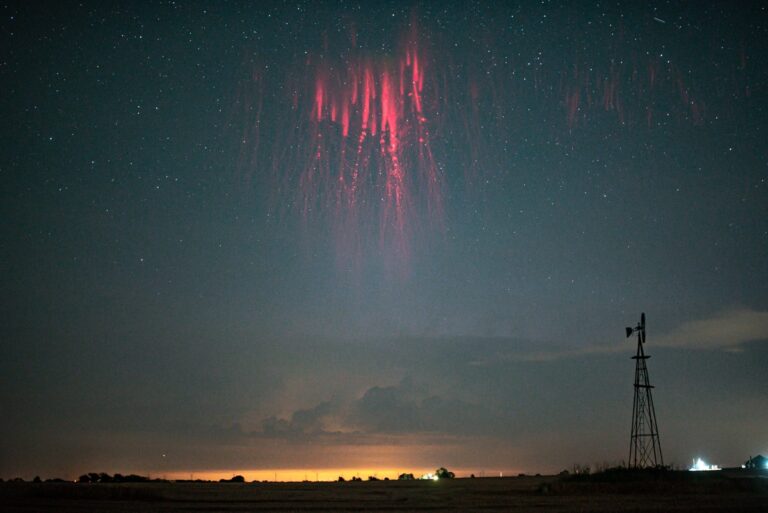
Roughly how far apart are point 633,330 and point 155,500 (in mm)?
41079

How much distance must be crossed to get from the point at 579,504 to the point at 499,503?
4.47 metres

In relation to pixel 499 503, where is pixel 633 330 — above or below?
above

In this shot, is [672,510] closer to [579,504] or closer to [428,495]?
[579,504]

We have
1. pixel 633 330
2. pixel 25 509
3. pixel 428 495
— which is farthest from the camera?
pixel 633 330

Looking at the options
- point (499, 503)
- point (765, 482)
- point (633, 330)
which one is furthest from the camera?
A: point (633, 330)

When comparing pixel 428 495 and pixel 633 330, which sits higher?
pixel 633 330

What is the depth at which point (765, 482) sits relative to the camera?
53531 millimetres

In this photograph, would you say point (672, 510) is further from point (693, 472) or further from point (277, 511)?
point (693, 472)

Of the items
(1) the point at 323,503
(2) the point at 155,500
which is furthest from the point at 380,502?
(2) the point at 155,500

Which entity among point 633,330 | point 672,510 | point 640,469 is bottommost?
point 672,510

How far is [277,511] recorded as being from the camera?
36.8 m

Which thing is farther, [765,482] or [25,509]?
[765,482]

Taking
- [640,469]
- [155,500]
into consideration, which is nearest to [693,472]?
[640,469]

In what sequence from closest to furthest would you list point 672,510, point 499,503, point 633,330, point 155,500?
1. point 672,510
2. point 499,503
3. point 155,500
4. point 633,330
